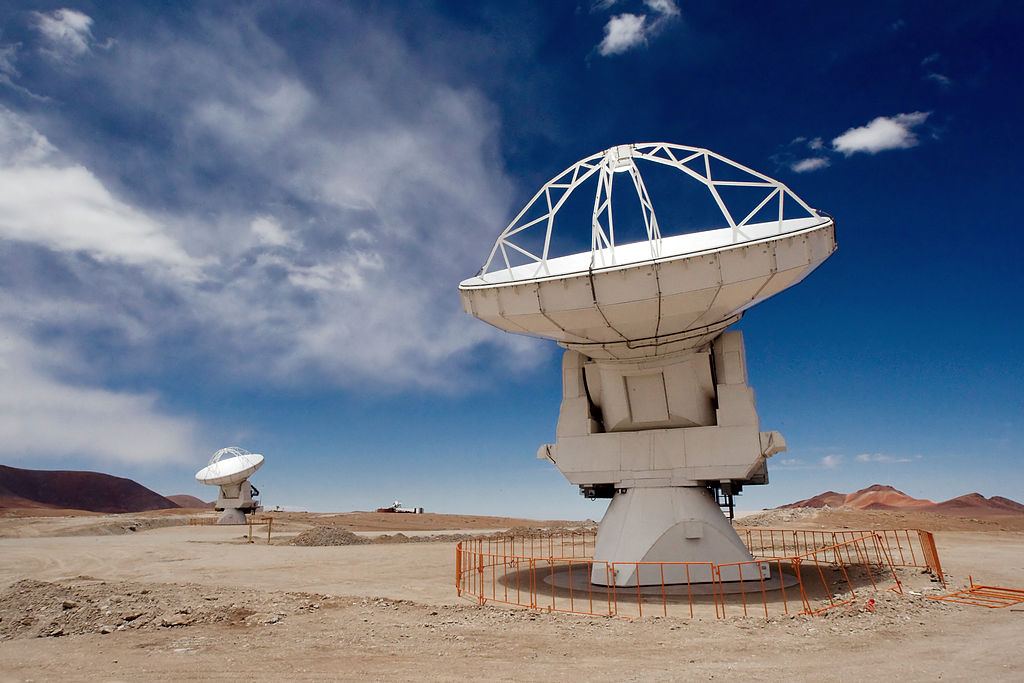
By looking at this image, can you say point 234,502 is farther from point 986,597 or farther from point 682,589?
point 986,597

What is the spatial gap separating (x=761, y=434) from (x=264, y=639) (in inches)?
413

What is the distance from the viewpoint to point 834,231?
1242cm

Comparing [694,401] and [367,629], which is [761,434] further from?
[367,629]

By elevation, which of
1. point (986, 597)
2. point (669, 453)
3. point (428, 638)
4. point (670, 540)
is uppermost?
point (669, 453)

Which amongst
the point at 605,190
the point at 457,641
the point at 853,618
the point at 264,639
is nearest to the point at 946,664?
the point at 853,618

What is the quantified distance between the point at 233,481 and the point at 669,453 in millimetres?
37199

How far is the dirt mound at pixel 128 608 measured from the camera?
10.8 m

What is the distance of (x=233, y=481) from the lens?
44.1 m

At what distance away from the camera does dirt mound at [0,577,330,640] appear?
10.8m

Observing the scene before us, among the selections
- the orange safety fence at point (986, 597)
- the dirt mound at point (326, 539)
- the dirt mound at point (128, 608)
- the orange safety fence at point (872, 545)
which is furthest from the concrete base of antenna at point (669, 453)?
the dirt mound at point (326, 539)

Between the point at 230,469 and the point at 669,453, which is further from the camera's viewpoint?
the point at 230,469

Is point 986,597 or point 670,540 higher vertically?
point 670,540

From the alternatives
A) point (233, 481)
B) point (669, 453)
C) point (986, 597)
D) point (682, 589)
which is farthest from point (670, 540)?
point (233, 481)

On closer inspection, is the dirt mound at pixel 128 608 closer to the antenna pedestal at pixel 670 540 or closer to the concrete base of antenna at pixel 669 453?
the antenna pedestal at pixel 670 540
